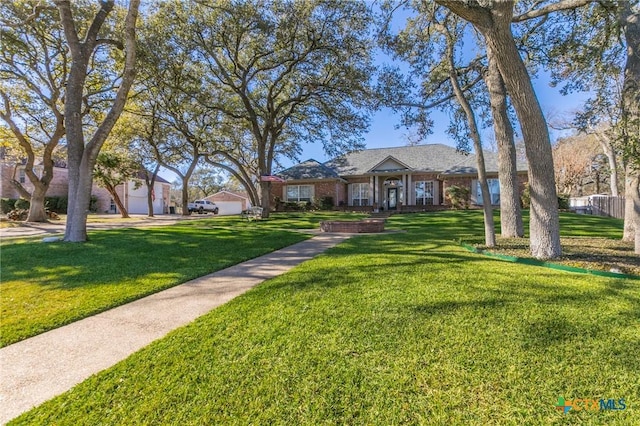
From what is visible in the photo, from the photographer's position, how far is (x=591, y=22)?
8062 millimetres

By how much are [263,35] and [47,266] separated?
12.5 meters

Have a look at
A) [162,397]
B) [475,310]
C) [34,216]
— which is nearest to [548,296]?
[475,310]

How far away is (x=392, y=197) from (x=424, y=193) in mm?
2726

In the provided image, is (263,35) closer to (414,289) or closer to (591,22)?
(591,22)

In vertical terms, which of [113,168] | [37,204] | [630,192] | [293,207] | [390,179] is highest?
[113,168]

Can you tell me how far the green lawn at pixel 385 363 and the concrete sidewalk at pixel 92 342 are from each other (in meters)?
0.20

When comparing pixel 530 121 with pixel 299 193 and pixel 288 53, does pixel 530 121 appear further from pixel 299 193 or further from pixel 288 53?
pixel 299 193

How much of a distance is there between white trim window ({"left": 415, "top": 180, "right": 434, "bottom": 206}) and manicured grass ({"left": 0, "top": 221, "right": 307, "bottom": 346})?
57.5ft

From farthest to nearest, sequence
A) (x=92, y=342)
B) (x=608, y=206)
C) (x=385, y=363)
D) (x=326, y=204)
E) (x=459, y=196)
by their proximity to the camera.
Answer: (x=326, y=204)
(x=459, y=196)
(x=608, y=206)
(x=92, y=342)
(x=385, y=363)

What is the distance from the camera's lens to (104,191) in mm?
33906

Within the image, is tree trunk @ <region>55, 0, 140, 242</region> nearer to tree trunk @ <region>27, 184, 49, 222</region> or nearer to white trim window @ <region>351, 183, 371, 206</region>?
tree trunk @ <region>27, 184, 49, 222</region>

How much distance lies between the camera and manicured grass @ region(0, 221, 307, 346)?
3.50 metres

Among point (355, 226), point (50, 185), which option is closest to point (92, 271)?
point (355, 226)

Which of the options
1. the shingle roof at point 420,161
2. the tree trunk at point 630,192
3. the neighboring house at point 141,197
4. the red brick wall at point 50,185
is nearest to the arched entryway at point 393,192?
the shingle roof at point 420,161
